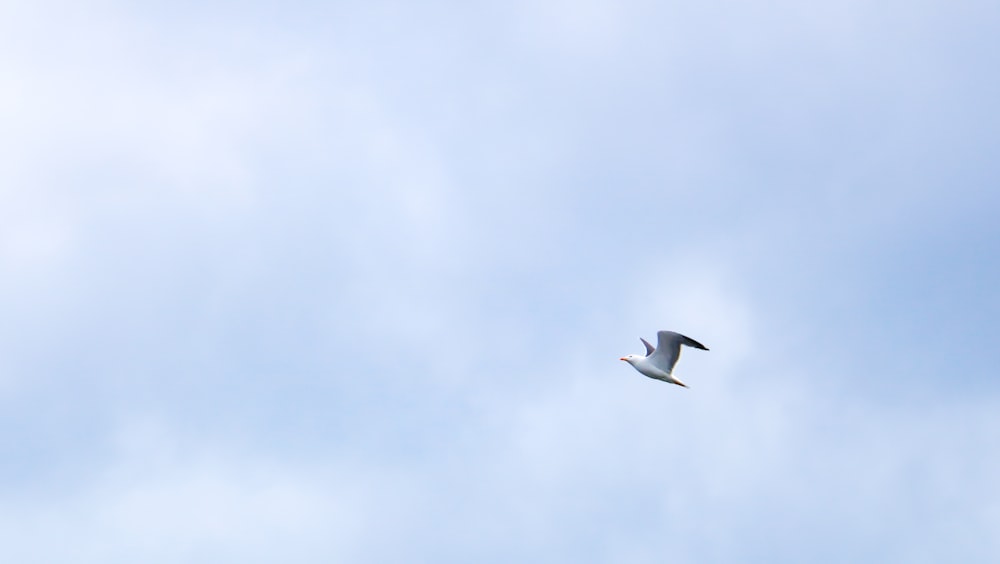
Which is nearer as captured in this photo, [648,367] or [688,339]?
[688,339]

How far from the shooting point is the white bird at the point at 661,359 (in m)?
106

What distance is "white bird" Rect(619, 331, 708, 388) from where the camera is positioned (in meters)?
106

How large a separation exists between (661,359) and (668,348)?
6.01 ft

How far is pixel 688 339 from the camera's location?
102m

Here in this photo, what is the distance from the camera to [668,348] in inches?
4222

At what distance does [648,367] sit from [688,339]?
8.76 meters

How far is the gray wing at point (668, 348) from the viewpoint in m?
103

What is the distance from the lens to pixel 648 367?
362 feet

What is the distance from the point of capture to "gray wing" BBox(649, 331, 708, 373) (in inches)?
4074

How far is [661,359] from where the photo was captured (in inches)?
4284
